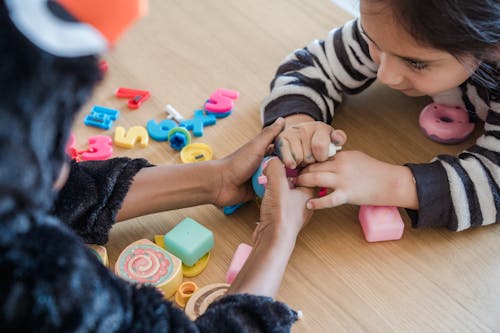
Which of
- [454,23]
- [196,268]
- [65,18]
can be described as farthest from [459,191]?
[65,18]

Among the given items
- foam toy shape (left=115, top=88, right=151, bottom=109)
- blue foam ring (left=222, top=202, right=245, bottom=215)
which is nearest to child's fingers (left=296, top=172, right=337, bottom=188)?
blue foam ring (left=222, top=202, right=245, bottom=215)

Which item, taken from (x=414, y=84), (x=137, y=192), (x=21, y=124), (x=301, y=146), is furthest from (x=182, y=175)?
(x=21, y=124)

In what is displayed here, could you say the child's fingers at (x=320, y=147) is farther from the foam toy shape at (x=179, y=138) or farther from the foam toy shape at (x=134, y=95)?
the foam toy shape at (x=134, y=95)

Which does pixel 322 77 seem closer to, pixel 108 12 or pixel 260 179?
pixel 260 179

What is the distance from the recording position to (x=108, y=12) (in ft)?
1.21

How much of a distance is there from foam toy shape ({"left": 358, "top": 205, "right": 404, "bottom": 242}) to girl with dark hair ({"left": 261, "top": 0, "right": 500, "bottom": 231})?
15 millimetres

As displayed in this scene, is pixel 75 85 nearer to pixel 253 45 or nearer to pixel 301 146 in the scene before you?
pixel 301 146

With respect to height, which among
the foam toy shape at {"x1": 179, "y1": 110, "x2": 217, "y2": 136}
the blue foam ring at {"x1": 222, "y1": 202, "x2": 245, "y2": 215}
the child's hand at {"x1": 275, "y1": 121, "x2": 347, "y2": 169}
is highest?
the child's hand at {"x1": 275, "y1": 121, "x2": 347, "y2": 169}

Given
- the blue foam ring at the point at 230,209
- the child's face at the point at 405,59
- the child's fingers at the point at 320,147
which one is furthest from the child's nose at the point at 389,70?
the blue foam ring at the point at 230,209

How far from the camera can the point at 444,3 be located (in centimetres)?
65

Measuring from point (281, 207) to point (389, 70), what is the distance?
228mm

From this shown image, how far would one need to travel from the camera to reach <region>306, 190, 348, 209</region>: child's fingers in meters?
0.76

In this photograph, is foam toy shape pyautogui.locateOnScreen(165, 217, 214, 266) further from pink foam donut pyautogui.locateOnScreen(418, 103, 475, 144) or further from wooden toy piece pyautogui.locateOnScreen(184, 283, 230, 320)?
pink foam donut pyautogui.locateOnScreen(418, 103, 475, 144)

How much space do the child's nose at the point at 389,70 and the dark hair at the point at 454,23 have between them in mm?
67
